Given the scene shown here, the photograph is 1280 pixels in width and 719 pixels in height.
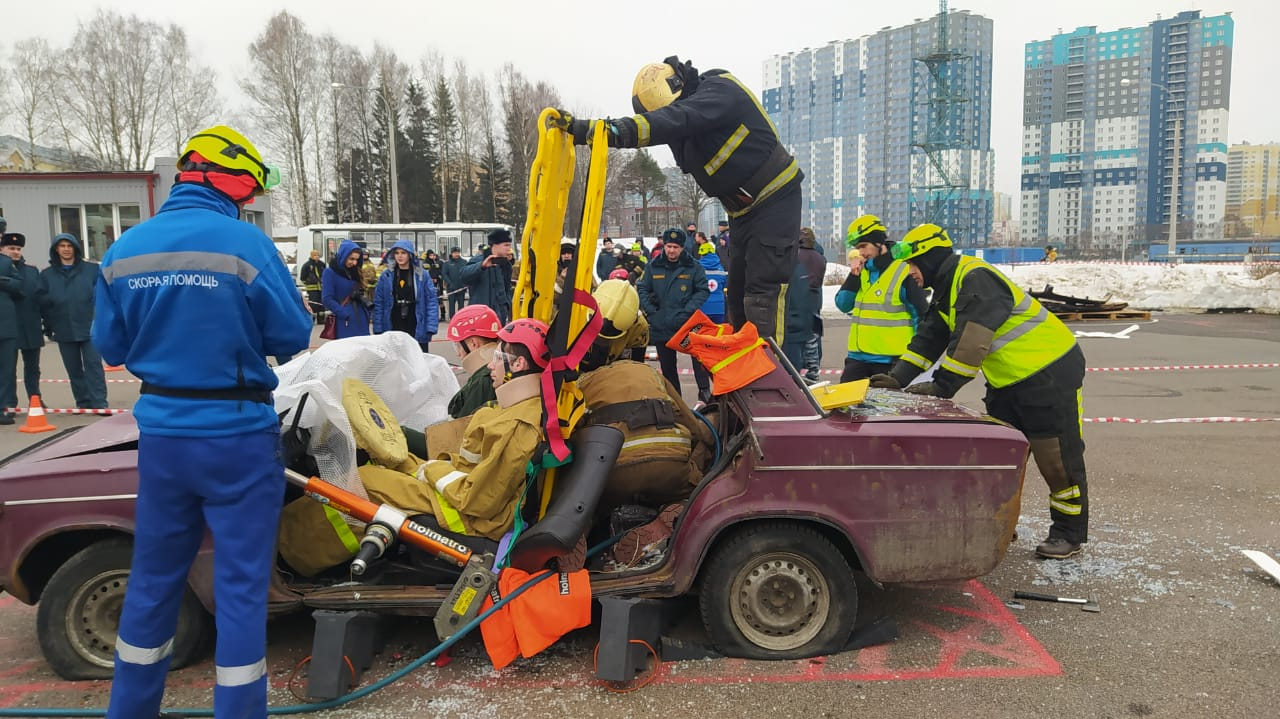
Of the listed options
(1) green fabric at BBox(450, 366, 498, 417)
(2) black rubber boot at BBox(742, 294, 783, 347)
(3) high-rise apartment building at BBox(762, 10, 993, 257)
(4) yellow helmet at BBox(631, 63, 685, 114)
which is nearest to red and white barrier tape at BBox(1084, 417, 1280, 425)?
(2) black rubber boot at BBox(742, 294, 783, 347)

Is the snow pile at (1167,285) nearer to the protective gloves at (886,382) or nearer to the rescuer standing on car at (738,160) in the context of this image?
the protective gloves at (886,382)

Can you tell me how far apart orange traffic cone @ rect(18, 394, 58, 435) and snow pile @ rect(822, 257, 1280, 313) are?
16.0 m

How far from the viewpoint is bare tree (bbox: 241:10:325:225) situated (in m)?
42.4

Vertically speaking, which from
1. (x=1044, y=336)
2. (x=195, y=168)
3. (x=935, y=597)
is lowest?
(x=935, y=597)

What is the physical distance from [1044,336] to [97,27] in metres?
52.2

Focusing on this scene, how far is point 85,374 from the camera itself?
8.85 m

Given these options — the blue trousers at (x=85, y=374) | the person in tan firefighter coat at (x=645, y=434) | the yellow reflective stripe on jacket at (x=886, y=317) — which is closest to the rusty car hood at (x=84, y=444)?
the person in tan firefighter coat at (x=645, y=434)

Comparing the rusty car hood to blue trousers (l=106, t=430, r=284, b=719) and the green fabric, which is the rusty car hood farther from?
the green fabric

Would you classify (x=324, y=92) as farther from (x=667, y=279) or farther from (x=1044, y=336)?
(x=1044, y=336)

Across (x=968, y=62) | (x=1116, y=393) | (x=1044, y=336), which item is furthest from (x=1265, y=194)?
(x=1044, y=336)

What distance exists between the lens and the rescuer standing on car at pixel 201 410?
2.51 m

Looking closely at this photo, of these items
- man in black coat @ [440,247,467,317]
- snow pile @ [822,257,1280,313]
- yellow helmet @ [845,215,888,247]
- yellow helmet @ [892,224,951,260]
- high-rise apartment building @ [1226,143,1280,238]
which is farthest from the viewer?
high-rise apartment building @ [1226,143,1280,238]

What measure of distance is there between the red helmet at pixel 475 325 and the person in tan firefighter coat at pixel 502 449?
A: 124cm

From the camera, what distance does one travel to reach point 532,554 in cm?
316
